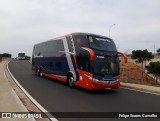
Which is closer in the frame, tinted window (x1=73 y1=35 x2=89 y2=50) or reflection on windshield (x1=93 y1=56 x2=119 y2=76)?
reflection on windshield (x1=93 y1=56 x2=119 y2=76)

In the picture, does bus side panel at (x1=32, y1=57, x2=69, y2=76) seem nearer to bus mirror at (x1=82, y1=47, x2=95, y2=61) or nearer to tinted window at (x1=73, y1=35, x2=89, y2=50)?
tinted window at (x1=73, y1=35, x2=89, y2=50)

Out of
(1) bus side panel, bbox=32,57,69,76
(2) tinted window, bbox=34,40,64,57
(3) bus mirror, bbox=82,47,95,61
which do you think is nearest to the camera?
(3) bus mirror, bbox=82,47,95,61

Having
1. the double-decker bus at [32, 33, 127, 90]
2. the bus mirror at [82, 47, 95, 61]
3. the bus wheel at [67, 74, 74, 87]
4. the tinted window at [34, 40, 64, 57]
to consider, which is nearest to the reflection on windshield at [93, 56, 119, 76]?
the double-decker bus at [32, 33, 127, 90]

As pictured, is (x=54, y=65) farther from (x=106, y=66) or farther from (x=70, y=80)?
(x=106, y=66)

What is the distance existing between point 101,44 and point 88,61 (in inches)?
66.5

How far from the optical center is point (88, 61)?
15109 millimetres

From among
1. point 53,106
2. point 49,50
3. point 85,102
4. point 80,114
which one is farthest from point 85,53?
point 49,50

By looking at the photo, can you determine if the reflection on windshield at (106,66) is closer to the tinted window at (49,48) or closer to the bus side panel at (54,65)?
the bus side panel at (54,65)

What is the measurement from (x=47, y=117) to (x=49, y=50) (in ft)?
46.6

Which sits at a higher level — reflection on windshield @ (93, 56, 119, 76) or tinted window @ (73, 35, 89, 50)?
tinted window @ (73, 35, 89, 50)

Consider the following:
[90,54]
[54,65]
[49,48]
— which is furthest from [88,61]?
[49,48]

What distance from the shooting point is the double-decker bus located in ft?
49.0

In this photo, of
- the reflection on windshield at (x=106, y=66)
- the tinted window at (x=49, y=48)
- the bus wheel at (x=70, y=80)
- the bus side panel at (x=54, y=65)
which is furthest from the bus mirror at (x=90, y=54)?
the tinted window at (x=49, y=48)

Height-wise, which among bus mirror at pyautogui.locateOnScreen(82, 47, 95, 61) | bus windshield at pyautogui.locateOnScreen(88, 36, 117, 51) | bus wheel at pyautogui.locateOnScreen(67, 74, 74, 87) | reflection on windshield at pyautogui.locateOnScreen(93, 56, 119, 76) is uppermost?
bus windshield at pyautogui.locateOnScreen(88, 36, 117, 51)
